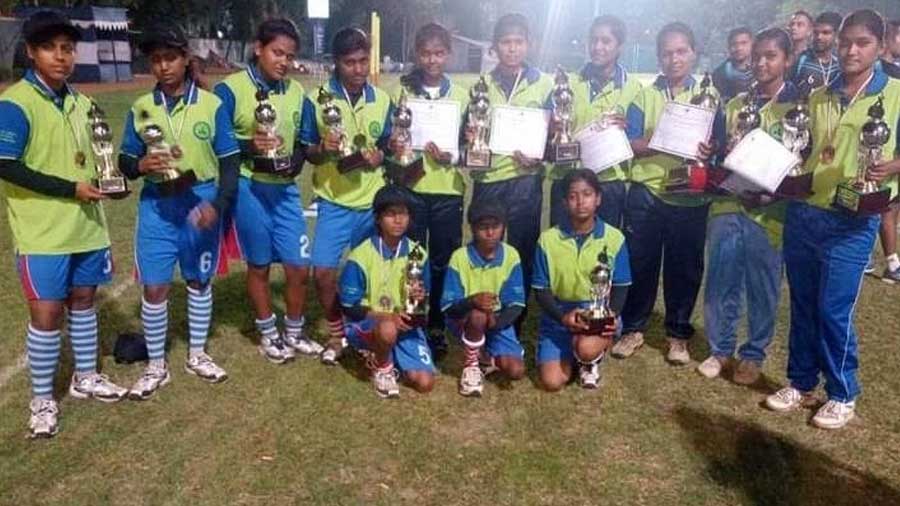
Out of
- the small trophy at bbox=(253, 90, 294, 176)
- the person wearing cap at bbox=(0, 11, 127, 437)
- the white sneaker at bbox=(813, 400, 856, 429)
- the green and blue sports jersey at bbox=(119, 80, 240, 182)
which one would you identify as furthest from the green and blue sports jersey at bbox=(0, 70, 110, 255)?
the white sneaker at bbox=(813, 400, 856, 429)

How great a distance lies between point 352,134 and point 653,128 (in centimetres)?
193

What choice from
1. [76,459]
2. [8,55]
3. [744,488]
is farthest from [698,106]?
[8,55]

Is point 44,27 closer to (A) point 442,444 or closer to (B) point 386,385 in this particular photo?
(B) point 386,385

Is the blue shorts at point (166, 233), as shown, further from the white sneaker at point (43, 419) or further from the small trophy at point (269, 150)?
the white sneaker at point (43, 419)

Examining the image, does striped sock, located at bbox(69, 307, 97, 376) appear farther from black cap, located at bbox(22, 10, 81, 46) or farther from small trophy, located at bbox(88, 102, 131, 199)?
black cap, located at bbox(22, 10, 81, 46)

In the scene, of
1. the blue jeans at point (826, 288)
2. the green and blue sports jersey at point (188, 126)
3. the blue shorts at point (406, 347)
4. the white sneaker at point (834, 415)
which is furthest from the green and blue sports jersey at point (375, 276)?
the white sneaker at point (834, 415)

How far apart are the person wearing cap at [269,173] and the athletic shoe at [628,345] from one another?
2.24 metres

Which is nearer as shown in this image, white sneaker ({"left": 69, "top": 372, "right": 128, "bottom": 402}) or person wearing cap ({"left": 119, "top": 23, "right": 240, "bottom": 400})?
person wearing cap ({"left": 119, "top": 23, "right": 240, "bottom": 400})

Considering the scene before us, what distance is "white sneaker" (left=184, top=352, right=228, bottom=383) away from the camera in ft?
16.3

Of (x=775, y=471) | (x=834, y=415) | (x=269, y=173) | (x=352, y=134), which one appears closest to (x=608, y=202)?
(x=352, y=134)

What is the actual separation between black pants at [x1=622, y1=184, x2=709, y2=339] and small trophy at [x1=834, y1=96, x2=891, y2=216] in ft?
3.85

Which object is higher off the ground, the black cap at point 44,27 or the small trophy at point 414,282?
the black cap at point 44,27

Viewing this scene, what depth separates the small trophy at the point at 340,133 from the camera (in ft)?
15.5

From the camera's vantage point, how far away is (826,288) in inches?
169
